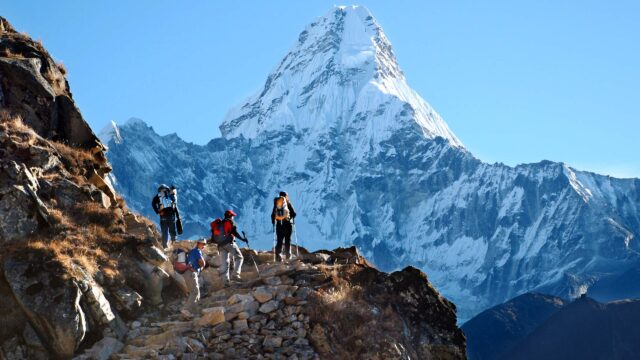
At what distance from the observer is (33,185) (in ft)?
77.1

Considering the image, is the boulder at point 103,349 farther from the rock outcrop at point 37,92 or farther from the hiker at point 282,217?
the rock outcrop at point 37,92

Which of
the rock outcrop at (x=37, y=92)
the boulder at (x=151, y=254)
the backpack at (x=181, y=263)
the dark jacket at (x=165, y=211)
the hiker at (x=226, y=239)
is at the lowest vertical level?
the backpack at (x=181, y=263)

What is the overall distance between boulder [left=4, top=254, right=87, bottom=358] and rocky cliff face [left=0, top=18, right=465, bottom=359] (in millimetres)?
25

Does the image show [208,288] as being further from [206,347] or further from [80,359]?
[80,359]

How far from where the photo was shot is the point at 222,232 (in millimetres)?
25922

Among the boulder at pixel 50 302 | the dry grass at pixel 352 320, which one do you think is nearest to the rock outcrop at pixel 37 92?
the boulder at pixel 50 302

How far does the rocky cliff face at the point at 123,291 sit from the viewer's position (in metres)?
20.6

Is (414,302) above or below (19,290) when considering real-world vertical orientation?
above

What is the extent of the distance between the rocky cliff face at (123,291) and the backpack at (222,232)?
1.07m

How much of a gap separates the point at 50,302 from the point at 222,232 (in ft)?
21.7

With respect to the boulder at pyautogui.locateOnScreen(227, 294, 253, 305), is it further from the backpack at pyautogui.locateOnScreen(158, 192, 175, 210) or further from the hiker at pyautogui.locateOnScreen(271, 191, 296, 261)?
the backpack at pyautogui.locateOnScreen(158, 192, 175, 210)

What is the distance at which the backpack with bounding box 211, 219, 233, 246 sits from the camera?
25859 mm

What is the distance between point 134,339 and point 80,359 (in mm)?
1790

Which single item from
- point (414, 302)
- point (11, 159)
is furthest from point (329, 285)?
point (11, 159)
